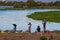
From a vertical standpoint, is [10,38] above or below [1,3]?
above

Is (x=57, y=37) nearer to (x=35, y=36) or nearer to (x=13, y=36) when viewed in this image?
(x=35, y=36)

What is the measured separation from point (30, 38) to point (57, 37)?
2628 mm

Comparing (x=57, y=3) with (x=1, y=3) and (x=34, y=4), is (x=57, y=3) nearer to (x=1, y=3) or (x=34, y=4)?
(x=34, y=4)

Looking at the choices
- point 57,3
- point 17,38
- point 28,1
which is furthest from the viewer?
point 28,1

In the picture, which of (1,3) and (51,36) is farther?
(1,3)

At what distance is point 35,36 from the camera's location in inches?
1143

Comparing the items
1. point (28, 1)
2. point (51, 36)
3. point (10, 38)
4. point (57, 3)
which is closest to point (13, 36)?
point (10, 38)

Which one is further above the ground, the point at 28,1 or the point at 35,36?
the point at 35,36

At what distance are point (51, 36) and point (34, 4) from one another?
12480cm

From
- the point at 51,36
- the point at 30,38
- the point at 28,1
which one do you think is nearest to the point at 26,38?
the point at 30,38

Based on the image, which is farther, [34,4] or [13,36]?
[34,4]

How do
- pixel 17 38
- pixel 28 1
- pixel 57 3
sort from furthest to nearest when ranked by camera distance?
1. pixel 28 1
2. pixel 57 3
3. pixel 17 38

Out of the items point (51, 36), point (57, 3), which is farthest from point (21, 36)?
point (57, 3)

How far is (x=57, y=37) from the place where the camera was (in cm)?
2845
